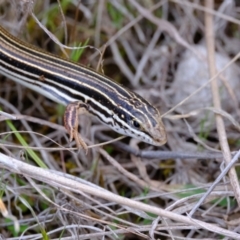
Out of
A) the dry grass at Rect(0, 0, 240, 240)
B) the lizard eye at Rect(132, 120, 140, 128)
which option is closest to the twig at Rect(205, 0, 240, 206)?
the dry grass at Rect(0, 0, 240, 240)

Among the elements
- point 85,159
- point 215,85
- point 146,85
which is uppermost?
point 215,85

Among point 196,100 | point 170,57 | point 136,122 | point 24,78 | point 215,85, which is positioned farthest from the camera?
point 170,57

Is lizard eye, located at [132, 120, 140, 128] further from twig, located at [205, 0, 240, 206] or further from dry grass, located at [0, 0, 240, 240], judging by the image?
twig, located at [205, 0, 240, 206]

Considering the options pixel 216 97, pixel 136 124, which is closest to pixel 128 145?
pixel 136 124

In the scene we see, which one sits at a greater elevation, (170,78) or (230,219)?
(170,78)

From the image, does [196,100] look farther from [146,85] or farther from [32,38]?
[32,38]

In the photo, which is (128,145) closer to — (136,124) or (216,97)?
(136,124)

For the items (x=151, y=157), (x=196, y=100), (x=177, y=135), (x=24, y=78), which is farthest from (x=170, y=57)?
(x=24, y=78)

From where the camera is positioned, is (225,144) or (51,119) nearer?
(225,144)

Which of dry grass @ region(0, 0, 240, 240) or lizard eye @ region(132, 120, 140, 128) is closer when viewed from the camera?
dry grass @ region(0, 0, 240, 240)
